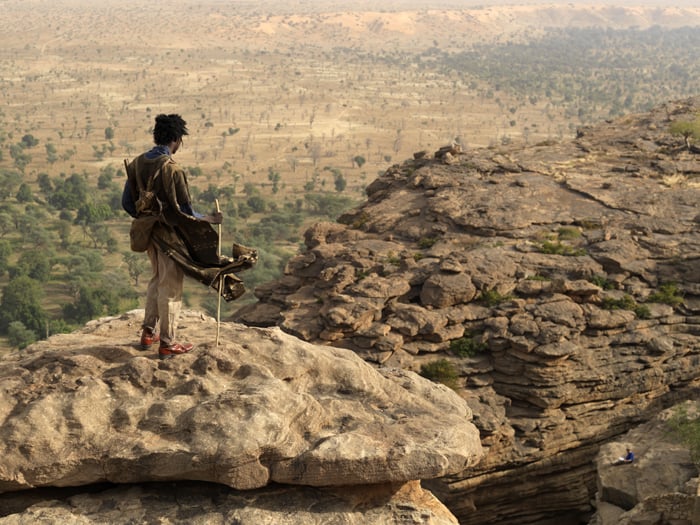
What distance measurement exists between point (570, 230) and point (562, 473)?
6.21 m

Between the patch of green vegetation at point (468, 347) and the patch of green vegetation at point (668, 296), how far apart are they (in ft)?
13.7

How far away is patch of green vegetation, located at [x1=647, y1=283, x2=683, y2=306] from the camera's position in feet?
57.9

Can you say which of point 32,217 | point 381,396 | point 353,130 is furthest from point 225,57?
point 381,396

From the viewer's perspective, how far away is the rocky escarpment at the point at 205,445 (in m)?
7.34

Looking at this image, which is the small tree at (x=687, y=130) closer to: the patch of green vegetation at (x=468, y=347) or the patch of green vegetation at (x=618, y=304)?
the patch of green vegetation at (x=618, y=304)

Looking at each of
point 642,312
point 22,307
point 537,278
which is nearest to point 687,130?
point 642,312

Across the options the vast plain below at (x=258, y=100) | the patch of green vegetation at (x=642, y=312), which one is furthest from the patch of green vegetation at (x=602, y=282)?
the vast plain below at (x=258, y=100)

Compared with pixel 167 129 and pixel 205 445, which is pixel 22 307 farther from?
pixel 205 445

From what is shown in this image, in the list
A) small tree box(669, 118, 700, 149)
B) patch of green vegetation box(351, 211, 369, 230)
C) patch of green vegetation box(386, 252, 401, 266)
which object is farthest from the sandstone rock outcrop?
small tree box(669, 118, 700, 149)

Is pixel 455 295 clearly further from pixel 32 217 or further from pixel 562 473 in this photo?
pixel 32 217

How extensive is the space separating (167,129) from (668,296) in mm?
13138

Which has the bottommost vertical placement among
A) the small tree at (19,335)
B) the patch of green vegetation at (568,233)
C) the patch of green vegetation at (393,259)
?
the small tree at (19,335)

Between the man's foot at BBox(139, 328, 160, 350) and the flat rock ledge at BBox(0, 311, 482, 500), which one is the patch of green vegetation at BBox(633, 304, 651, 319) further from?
the man's foot at BBox(139, 328, 160, 350)

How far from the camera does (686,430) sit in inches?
556
